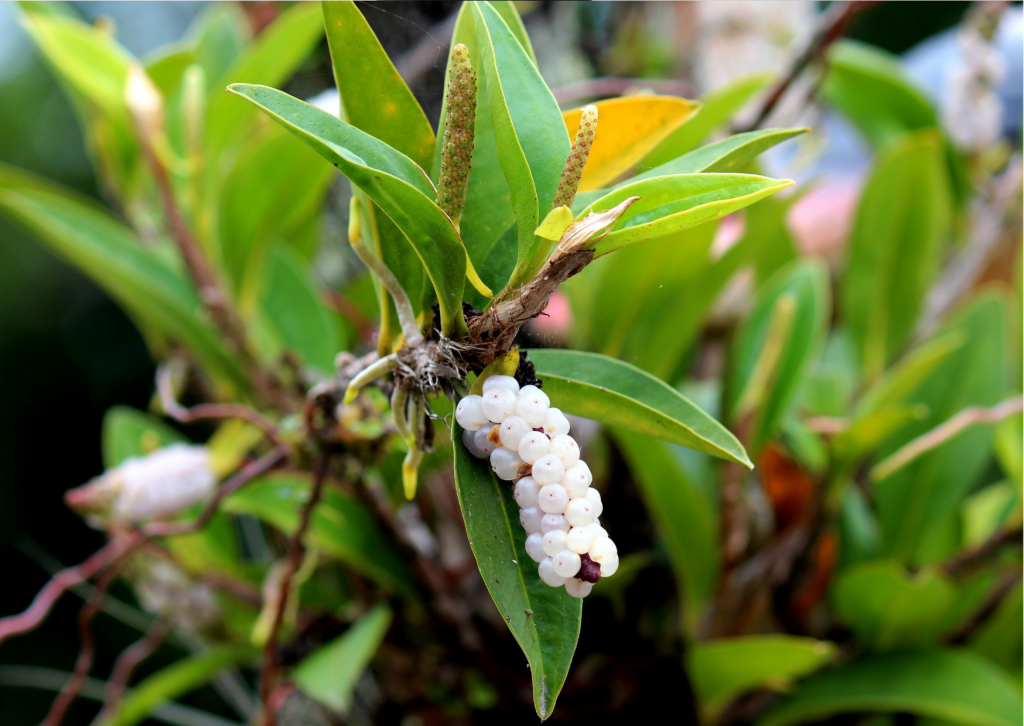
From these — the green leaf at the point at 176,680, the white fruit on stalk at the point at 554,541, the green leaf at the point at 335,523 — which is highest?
the white fruit on stalk at the point at 554,541

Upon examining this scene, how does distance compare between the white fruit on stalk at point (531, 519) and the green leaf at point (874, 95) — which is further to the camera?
the green leaf at point (874, 95)

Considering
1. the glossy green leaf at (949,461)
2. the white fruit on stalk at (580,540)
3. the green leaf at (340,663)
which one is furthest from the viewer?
the glossy green leaf at (949,461)

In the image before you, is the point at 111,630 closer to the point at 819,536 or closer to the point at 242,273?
the point at 242,273

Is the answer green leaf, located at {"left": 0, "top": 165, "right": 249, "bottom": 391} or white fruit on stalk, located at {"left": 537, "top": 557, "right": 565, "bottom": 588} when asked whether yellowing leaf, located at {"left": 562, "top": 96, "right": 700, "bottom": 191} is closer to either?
white fruit on stalk, located at {"left": 537, "top": 557, "right": 565, "bottom": 588}

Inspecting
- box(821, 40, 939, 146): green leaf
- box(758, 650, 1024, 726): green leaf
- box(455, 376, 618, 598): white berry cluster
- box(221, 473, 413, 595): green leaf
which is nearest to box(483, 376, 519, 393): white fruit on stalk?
box(455, 376, 618, 598): white berry cluster

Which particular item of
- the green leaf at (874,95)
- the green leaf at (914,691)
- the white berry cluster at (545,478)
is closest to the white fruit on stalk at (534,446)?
the white berry cluster at (545,478)

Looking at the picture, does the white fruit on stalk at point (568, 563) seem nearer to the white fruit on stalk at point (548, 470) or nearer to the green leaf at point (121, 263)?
the white fruit on stalk at point (548, 470)

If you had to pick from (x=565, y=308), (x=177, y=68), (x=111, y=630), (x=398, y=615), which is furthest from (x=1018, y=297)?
(x=111, y=630)
